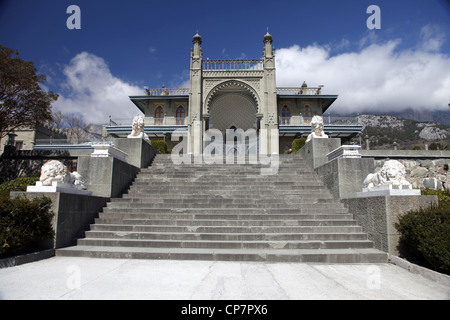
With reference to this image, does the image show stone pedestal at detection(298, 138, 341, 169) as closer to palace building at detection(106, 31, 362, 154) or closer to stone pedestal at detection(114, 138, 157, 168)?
stone pedestal at detection(114, 138, 157, 168)

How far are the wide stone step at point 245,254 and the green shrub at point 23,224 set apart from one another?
0.53 metres

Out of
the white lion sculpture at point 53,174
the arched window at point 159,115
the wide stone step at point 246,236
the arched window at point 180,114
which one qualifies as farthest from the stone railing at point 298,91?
the white lion sculpture at point 53,174

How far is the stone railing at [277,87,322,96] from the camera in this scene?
25.4 meters

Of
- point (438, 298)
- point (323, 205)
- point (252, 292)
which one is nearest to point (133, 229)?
point (252, 292)

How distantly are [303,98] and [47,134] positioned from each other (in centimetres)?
2944

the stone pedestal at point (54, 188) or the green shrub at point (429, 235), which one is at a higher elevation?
the stone pedestal at point (54, 188)

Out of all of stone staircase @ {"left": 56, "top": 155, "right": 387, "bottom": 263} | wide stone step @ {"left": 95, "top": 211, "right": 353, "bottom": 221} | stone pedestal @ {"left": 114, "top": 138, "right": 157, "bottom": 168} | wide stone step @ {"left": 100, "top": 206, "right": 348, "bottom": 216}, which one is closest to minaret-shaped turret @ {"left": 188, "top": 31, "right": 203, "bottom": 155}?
stone pedestal @ {"left": 114, "top": 138, "right": 157, "bottom": 168}

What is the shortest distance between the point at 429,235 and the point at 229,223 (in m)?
3.88

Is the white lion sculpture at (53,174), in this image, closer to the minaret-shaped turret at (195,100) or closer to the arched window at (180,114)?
the minaret-shaped turret at (195,100)

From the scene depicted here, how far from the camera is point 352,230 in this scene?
19.7 feet

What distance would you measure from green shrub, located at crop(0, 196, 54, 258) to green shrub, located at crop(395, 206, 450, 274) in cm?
650

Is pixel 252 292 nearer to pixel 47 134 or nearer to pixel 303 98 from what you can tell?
pixel 303 98

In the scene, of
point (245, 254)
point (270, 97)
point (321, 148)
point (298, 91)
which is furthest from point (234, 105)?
point (245, 254)

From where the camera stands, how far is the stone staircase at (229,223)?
16.6 ft
